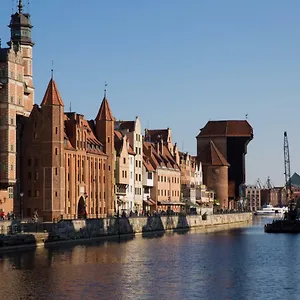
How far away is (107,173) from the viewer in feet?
430

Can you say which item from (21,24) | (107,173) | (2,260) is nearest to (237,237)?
(107,173)

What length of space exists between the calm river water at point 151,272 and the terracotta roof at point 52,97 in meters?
20.6

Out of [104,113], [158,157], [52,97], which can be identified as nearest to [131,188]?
[104,113]

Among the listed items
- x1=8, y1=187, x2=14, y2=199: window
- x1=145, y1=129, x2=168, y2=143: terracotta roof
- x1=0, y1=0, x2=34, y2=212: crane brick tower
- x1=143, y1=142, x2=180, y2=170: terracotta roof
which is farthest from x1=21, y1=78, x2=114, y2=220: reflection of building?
x1=145, y1=129, x2=168, y2=143: terracotta roof

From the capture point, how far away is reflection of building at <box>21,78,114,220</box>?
366 feet

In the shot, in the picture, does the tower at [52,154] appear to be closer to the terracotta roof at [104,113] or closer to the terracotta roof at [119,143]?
the terracotta roof at [104,113]

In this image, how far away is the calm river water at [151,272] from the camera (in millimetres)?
60219

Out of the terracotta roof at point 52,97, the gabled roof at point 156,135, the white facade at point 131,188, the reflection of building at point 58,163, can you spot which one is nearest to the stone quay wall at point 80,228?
the reflection of building at point 58,163

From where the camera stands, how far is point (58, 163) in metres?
112

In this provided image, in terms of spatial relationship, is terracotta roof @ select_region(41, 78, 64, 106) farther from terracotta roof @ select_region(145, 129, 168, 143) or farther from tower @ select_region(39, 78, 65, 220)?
terracotta roof @ select_region(145, 129, 168, 143)

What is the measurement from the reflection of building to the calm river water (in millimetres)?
14009

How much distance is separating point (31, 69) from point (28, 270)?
62.6 metres

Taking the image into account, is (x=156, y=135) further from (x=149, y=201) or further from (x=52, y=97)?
(x=52, y=97)

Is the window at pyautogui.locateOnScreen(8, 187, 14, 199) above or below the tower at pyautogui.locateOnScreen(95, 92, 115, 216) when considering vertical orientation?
below
